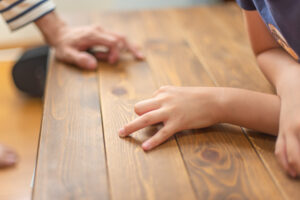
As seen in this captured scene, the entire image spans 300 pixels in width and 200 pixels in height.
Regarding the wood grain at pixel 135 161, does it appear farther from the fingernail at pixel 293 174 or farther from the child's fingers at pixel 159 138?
the fingernail at pixel 293 174

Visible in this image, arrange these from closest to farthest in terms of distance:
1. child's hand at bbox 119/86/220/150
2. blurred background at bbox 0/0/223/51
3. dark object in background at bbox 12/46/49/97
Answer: child's hand at bbox 119/86/220/150 → dark object in background at bbox 12/46/49/97 → blurred background at bbox 0/0/223/51

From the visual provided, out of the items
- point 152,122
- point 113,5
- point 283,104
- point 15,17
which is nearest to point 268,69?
Answer: point 283,104

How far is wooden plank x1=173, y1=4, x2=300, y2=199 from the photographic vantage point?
57 cm

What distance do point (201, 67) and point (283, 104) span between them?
1.00 ft

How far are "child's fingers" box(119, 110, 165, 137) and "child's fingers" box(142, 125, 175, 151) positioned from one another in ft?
0.07

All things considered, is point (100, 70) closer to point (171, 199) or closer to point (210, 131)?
point (210, 131)

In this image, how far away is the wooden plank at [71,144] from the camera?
0.53 meters

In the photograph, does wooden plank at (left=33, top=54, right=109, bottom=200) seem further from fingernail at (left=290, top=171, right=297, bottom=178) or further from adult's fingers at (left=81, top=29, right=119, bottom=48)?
fingernail at (left=290, top=171, right=297, bottom=178)

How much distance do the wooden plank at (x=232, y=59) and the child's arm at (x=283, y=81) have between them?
0.03 m

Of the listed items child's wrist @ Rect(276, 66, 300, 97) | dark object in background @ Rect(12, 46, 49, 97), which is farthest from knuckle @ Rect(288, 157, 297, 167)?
dark object in background @ Rect(12, 46, 49, 97)

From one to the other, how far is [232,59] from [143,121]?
1.31 feet

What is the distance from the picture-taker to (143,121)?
0.64m

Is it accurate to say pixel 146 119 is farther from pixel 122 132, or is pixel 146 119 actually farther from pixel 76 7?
pixel 76 7

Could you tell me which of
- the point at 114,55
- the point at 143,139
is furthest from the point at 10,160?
the point at 143,139
